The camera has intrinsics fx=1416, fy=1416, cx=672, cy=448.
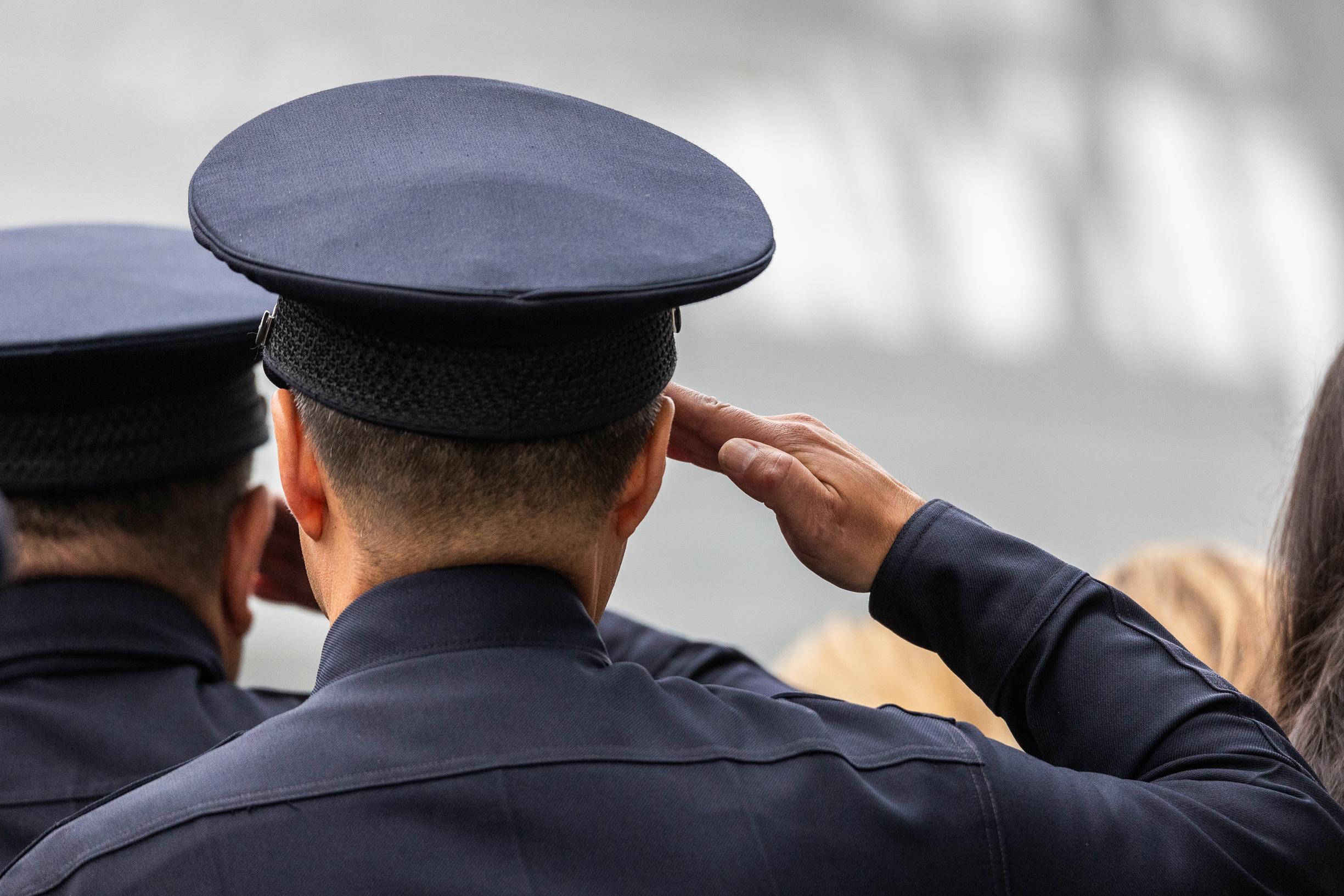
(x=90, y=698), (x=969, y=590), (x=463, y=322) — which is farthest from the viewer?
(x=90, y=698)

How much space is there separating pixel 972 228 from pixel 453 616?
4.66 m

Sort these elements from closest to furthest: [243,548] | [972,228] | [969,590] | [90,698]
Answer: [969,590] → [90,698] → [243,548] → [972,228]

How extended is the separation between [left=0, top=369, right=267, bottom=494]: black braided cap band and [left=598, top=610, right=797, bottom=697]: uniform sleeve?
0.40 metres

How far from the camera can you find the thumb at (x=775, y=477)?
1030 mm

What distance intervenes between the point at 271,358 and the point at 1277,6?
19.7 feet

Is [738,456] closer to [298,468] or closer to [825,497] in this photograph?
[825,497]

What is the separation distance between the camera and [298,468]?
85 centimetres

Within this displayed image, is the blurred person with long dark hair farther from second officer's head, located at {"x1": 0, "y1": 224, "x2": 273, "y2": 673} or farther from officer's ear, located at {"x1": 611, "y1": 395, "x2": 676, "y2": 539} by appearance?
second officer's head, located at {"x1": 0, "y1": 224, "x2": 273, "y2": 673}

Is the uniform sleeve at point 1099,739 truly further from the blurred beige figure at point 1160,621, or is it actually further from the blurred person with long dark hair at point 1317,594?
the blurred beige figure at point 1160,621

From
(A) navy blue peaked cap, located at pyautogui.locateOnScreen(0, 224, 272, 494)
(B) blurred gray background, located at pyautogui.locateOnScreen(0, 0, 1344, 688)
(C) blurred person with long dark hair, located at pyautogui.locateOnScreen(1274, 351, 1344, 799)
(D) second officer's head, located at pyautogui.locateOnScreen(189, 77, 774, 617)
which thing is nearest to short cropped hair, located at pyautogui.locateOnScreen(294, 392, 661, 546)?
(D) second officer's head, located at pyautogui.locateOnScreen(189, 77, 774, 617)

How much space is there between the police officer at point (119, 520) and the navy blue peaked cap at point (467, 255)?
0.33 metres

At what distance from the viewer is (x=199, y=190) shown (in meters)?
0.85

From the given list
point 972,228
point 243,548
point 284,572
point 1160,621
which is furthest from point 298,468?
point 972,228

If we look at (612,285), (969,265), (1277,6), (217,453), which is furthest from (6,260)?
(1277,6)
